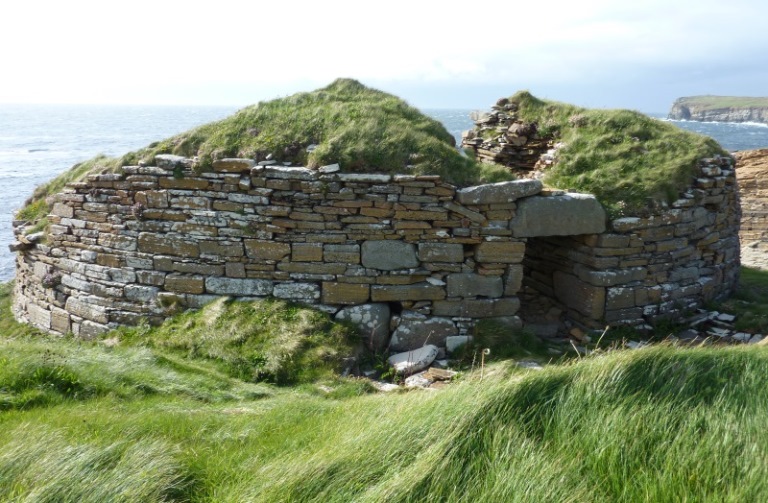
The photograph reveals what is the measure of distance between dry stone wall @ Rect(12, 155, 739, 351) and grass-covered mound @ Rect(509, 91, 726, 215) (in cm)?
44

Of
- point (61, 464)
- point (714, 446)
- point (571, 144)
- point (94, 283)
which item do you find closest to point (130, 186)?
point (94, 283)

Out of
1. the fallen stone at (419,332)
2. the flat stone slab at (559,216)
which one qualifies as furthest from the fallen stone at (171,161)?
the flat stone slab at (559,216)

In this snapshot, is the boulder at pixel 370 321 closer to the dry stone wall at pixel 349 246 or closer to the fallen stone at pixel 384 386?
the dry stone wall at pixel 349 246

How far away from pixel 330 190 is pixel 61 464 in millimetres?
5041

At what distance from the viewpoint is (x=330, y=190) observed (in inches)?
311

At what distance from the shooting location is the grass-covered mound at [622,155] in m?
8.75

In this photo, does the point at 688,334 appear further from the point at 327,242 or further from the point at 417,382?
the point at 327,242

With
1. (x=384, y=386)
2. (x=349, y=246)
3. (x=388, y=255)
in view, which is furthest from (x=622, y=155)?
(x=384, y=386)

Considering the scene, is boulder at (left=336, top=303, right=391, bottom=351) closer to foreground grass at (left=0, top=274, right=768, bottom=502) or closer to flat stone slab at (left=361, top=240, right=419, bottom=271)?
flat stone slab at (left=361, top=240, right=419, bottom=271)

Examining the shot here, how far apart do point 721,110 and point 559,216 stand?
575 ft

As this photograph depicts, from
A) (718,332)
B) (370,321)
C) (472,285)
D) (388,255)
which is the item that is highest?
(388,255)

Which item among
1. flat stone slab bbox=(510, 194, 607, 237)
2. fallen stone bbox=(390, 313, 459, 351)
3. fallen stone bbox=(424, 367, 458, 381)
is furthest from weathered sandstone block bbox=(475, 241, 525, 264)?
fallen stone bbox=(424, 367, 458, 381)

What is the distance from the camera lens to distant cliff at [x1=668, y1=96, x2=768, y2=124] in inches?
5808

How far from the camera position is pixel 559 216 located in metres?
8.19
